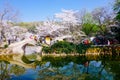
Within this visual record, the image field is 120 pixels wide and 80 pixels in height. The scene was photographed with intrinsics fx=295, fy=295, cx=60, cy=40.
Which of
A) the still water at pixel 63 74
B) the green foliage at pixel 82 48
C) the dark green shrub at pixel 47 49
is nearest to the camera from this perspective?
the still water at pixel 63 74

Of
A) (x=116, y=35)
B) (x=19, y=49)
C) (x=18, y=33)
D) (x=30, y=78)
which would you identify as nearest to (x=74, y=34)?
(x=116, y=35)

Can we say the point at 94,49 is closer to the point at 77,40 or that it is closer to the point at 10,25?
the point at 77,40

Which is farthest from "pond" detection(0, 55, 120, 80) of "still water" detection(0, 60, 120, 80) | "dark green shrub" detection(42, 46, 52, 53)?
"dark green shrub" detection(42, 46, 52, 53)

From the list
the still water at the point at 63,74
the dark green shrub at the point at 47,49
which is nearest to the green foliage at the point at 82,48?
the dark green shrub at the point at 47,49

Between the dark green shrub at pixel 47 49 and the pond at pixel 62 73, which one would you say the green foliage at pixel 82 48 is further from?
the pond at pixel 62 73

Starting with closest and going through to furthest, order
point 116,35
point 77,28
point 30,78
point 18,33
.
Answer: point 30,78, point 116,35, point 77,28, point 18,33

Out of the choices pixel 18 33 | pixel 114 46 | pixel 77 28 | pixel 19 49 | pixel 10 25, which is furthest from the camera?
pixel 18 33

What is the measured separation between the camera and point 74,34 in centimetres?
4884

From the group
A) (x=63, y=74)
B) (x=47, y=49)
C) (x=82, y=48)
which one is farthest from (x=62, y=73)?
(x=47, y=49)

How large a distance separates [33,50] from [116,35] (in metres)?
13.6

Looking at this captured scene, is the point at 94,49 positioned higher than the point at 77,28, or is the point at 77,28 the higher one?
the point at 77,28

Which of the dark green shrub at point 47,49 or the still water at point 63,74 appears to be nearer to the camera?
Result: the still water at point 63,74

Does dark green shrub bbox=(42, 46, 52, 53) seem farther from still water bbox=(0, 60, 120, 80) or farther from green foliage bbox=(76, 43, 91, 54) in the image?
still water bbox=(0, 60, 120, 80)

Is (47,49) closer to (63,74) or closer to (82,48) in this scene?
(82,48)
